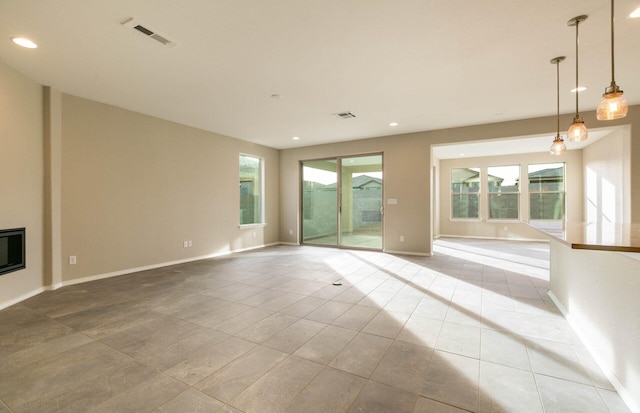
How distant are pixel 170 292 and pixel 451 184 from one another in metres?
9.25

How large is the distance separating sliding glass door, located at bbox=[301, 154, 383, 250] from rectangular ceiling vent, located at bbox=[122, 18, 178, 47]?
5.07 m

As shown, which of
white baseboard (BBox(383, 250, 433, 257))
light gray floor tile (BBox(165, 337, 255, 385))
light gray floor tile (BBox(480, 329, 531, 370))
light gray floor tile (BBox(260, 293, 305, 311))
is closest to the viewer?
light gray floor tile (BBox(165, 337, 255, 385))

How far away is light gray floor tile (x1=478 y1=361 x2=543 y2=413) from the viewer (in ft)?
5.28

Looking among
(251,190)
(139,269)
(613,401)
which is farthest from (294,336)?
(251,190)

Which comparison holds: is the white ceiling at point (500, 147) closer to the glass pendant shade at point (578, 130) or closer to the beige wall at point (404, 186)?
the beige wall at point (404, 186)

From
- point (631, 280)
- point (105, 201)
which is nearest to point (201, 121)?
point (105, 201)

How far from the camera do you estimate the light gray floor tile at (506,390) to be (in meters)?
1.61

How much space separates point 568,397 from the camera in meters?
1.70

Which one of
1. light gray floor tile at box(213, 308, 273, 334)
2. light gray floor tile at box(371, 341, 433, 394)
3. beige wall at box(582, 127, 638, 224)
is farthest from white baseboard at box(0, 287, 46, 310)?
beige wall at box(582, 127, 638, 224)

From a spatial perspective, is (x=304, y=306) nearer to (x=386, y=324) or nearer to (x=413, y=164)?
(x=386, y=324)

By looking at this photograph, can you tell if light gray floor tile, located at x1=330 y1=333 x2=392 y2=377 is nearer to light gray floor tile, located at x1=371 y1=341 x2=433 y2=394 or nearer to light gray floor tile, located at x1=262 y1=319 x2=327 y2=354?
light gray floor tile, located at x1=371 y1=341 x2=433 y2=394

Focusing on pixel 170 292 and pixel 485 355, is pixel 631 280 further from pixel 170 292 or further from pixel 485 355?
pixel 170 292

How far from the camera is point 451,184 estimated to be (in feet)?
32.4

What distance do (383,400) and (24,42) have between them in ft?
14.8
